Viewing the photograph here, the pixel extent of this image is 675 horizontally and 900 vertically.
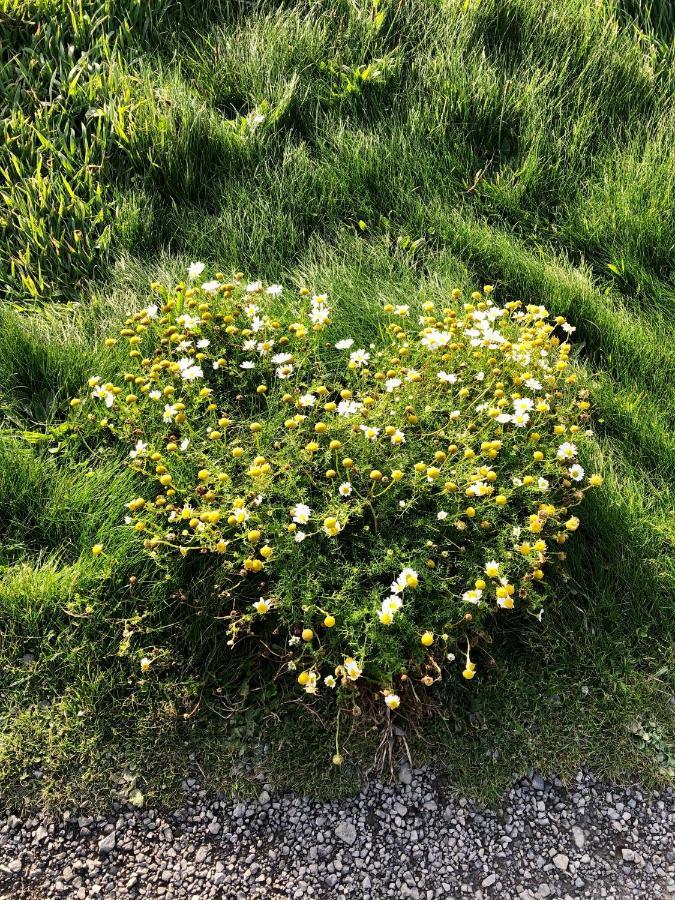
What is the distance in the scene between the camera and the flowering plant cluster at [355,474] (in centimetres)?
263

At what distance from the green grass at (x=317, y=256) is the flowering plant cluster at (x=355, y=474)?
0.21m

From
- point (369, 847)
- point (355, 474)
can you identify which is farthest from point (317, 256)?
point (369, 847)

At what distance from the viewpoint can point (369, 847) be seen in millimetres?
2506

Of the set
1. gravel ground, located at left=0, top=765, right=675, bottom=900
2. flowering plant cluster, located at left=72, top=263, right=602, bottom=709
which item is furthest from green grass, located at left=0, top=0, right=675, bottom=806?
flowering plant cluster, located at left=72, top=263, right=602, bottom=709

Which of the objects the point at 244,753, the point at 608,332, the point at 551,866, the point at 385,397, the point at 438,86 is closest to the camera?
the point at 551,866

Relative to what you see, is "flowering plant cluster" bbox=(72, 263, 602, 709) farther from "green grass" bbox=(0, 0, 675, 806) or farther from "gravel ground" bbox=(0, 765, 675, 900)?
"gravel ground" bbox=(0, 765, 675, 900)

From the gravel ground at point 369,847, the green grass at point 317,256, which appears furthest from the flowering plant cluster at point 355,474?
the gravel ground at point 369,847

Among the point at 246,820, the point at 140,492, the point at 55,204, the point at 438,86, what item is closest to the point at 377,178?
the point at 438,86

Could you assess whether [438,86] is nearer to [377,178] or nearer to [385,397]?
[377,178]

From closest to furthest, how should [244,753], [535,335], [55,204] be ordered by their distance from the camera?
[244,753] < [535,335] < [55,204]

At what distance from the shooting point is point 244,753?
→ 106 inches

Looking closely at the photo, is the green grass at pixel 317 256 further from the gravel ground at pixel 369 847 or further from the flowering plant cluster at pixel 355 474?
the flowering plant cluster at pixel 355 474

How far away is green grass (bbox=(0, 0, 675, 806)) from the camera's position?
2.72m

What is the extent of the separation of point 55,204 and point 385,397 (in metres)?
2.14
